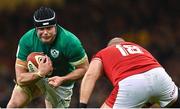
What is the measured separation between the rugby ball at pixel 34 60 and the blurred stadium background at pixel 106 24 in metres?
6.62

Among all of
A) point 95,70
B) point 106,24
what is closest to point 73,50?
point 95,70

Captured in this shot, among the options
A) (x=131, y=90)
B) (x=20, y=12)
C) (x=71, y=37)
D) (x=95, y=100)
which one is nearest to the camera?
(x=131, y=90)

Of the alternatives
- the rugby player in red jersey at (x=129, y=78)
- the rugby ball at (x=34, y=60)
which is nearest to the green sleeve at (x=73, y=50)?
the rugby ball at (x=34, y=60)

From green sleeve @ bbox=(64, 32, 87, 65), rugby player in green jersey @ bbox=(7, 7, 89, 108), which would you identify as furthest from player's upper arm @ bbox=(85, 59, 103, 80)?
green sleeve @ bbox=(64, 32, 87, 65)

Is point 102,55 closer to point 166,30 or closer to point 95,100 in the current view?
point 95,100

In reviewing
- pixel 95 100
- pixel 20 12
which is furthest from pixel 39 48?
pixel 20 12

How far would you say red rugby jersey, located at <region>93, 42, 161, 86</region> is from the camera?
860 centimetres

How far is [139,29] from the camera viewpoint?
1736 centimetres

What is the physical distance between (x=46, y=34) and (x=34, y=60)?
0.35 m

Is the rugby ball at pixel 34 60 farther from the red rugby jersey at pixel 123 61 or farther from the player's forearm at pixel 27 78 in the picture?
the red rugby jersey at pixel 123 61

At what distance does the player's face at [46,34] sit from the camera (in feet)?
31.4

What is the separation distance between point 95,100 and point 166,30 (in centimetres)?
280

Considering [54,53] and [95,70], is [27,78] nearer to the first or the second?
[54,53]

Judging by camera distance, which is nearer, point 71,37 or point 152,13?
point 71,37
